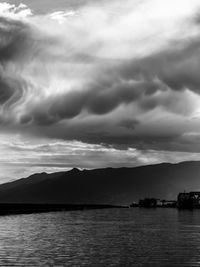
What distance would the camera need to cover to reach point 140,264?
5338 cm

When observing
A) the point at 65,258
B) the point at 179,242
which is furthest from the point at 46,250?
the point at 179,242

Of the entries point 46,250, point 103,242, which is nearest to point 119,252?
point 46,250

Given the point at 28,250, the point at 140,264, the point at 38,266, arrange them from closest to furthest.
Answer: the point at 38,266 < the point at 140,264 < the point at 28,250

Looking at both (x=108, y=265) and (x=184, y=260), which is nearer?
(x=108, y=265)

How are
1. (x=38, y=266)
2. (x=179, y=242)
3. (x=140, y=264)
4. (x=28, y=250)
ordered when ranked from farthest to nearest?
(x=179, y=242) → (x=28, y=250) → (x=140, y=264) → (x=38, y=266)

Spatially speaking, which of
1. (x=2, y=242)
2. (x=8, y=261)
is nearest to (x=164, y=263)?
(x=8, y=261)

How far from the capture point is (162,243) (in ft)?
247

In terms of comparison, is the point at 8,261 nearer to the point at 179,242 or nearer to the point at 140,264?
the point at 140,264

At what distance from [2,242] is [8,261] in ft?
68.7

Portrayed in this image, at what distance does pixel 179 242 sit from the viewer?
77500 mm

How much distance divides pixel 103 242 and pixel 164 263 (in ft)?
81.7

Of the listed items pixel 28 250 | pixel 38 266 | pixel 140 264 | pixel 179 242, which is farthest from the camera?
pixel 179 242

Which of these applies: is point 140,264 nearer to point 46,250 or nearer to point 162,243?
point 46,250

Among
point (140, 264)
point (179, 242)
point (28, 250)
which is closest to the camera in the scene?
point (140, 264)
